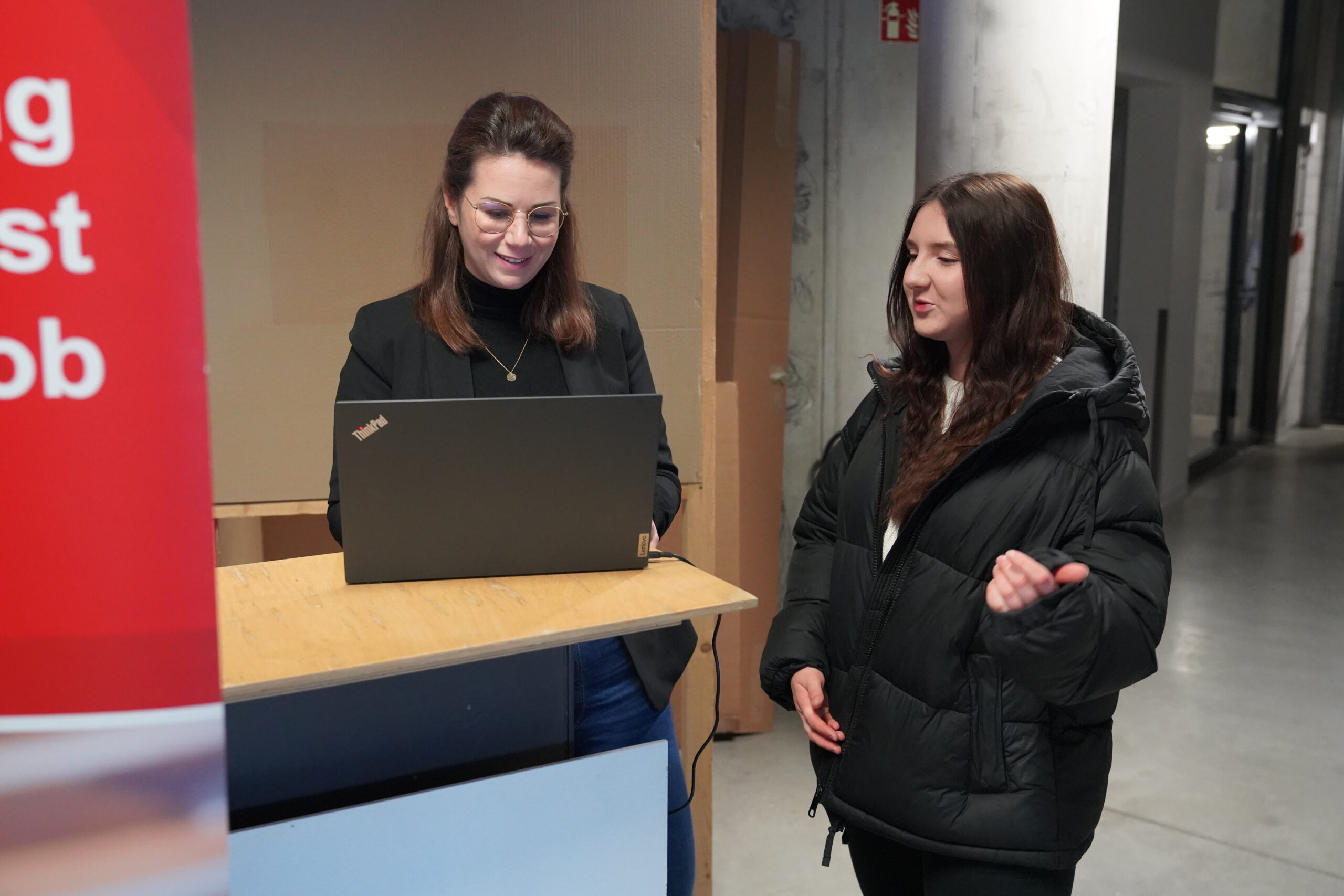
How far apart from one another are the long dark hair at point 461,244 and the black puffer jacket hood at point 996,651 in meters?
0.60

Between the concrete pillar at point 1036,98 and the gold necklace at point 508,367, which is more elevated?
the concrete pillar at point 1036,98

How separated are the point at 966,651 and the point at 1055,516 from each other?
21 cm

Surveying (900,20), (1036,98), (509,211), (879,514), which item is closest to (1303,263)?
(900,20)

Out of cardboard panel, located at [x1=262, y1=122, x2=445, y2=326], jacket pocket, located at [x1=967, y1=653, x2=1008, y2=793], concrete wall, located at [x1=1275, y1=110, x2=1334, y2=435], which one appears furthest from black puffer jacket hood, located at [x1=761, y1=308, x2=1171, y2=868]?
concrete wall, located at [x1=1275, y1=110, x2=1334, y2=435]

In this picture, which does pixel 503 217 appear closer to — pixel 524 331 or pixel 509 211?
pixel 509 211

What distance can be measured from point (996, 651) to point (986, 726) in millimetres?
154

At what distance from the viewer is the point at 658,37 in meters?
2.38

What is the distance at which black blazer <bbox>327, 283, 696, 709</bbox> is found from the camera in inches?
64.2

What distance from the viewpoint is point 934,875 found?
1.50 metres

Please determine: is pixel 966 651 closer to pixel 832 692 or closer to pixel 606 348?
pixel 832 692

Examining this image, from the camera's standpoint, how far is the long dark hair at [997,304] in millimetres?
1498

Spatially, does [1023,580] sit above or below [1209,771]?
above

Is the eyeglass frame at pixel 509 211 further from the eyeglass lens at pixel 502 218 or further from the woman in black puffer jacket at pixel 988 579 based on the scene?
the woman in black puffer jacket at pixel 988 579

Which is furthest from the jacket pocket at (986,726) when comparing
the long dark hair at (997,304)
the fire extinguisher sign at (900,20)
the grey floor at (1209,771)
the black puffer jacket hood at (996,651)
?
the fire extinguisher sign at (900,20)
